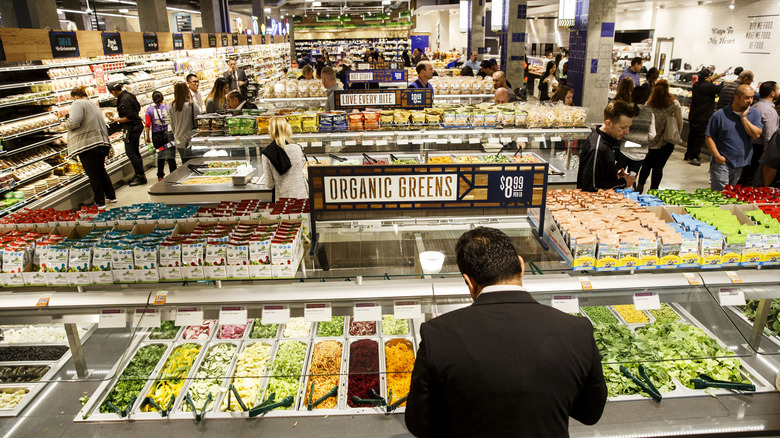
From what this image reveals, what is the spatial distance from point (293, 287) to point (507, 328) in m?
1.27

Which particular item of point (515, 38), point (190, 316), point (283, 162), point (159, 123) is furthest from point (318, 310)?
point (515, 38)

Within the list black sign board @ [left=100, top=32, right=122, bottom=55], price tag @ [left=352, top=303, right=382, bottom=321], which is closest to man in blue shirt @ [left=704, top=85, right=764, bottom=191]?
Answer: price tag @ [left=352, top=303, right=382, bottom=321]

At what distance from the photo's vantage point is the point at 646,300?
2.51 meters

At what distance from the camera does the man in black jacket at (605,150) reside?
4.13m

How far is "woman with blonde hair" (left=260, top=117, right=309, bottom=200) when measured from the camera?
468 cm

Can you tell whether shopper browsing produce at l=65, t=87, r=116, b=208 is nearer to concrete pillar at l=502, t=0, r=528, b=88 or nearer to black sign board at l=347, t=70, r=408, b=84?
black sign board at l=347, t=70, r=408, b=84

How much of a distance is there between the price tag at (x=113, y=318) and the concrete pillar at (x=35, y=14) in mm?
8272

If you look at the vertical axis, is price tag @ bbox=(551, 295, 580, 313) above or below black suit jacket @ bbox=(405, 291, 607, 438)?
below

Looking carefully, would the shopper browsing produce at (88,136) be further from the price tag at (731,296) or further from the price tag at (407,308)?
the price tag at (731,296)

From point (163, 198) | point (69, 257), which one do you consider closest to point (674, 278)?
point (69, 257)

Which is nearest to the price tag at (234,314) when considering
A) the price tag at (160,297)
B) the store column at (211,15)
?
the price tag at (160,297)

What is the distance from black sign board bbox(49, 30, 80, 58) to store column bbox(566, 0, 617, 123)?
7.88 meters

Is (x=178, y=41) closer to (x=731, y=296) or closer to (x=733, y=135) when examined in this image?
(x=733, y=135)

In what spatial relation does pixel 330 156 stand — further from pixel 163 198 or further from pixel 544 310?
pixel 544 310
